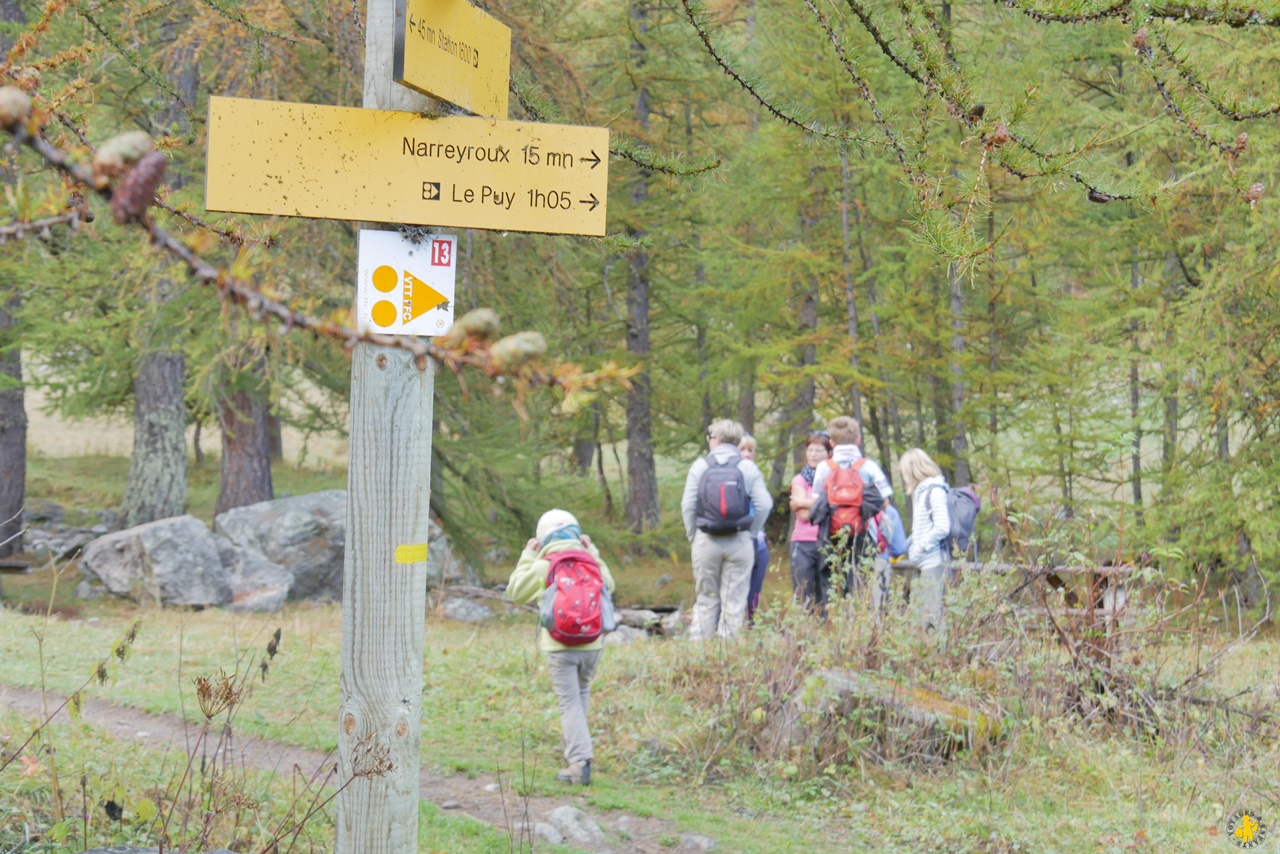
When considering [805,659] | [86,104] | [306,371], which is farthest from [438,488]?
[86,104]

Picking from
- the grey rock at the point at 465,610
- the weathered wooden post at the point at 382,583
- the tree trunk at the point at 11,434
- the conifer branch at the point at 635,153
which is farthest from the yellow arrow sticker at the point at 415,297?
the tree trunk at the point at 11,434

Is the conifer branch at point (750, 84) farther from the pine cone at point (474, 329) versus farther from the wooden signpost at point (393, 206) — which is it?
the pine cone at point (474, 329)

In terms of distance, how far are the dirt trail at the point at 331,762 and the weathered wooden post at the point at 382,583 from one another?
153 cm

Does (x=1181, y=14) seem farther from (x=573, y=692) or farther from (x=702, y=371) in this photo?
(x=702, y=371)

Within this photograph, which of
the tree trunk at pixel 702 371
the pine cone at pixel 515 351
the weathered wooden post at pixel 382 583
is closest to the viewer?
the pine cone at pixel 515 351

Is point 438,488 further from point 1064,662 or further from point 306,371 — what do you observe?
point 1064,662

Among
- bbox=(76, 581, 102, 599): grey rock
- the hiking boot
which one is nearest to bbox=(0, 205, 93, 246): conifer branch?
the hiking boot

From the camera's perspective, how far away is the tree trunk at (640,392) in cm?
1803

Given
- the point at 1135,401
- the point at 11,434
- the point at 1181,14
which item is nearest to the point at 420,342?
the point at 1181,14

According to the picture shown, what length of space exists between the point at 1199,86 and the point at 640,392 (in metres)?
15.4

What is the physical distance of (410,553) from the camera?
2.96 m

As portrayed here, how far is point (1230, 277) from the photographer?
35.4 ft

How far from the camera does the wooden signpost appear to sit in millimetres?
2750

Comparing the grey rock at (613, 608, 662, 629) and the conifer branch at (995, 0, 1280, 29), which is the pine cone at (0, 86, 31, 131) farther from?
the grey rock at (613, 608, 662, 629)
